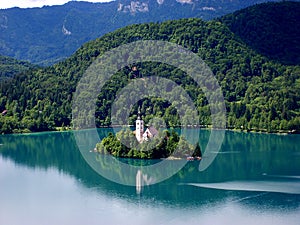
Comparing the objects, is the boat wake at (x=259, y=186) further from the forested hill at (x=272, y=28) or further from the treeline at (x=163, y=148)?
the forested hill at (x=272, y=28)

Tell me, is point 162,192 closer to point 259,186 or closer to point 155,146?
point 259,186

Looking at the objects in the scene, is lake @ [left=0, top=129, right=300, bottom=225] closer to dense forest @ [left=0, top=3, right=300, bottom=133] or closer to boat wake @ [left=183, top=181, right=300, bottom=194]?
boat wake @ [left=183, top=181, right=300, bottom=194]

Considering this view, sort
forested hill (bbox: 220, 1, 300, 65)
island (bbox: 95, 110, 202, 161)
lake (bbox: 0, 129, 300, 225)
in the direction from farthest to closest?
1. forested hill (bbox: 220, 1, 300, 65)
2. island (bbox: 95, 110, 202, 161)
3. lake (bbox: 0, 129, 300, 225)

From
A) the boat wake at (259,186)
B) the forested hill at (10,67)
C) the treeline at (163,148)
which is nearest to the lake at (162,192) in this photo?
the boat wake at (259,186)

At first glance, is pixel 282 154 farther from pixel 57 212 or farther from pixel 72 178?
pixel 57 212

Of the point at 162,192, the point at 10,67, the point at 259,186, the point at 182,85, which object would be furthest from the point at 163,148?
the point at 10,67

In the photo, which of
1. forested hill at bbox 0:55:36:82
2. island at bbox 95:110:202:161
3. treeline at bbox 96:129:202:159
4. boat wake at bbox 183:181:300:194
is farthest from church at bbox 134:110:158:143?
forested hill at bbox 0:55:36:82

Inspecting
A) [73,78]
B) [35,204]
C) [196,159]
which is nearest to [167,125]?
[73,78]
